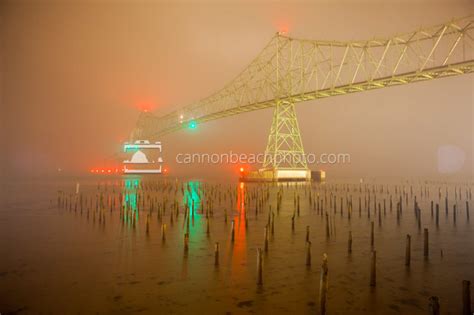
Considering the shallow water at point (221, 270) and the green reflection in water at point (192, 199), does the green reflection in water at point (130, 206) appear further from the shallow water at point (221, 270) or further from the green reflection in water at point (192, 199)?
the green reflection in water at point (192, 199)

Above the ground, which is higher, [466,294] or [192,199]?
[466,294]

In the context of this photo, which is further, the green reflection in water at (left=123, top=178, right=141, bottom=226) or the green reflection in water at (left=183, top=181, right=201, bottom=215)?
the green reflection in water at (left=183, top=181, right=201, bottom=215)

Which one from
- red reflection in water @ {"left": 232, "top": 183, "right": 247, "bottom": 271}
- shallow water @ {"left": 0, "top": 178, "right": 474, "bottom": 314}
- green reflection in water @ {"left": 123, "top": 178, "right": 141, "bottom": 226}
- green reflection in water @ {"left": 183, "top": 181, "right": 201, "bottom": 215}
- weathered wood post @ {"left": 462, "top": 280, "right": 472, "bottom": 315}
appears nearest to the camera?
weathered wood post @ {"left": 462, "top": 280, "right": 472, "bottom": 315}

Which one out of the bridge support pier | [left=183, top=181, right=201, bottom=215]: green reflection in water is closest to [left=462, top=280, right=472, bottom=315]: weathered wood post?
[left=183, top=181, right=201, bottom=215]: green reflection in water

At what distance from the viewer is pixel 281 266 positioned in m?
9.69

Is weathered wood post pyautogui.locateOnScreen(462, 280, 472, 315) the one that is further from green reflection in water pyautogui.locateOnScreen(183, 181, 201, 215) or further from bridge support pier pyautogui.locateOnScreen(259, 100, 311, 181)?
bridge support pier pyautogui.locateOnScreen(259, 100, 311, 181)

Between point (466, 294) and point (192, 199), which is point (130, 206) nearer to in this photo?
point (192, 199)

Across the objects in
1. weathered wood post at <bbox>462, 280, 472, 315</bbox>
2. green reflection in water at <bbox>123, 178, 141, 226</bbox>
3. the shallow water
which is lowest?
the shallow water

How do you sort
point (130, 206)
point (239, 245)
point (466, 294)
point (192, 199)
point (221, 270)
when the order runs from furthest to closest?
1. point (192, 199)
2. point (130, 206)
3. point (239, 245)
4. point (221, 270)
5. point (466, 294)

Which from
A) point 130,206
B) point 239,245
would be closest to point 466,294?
point 239,245

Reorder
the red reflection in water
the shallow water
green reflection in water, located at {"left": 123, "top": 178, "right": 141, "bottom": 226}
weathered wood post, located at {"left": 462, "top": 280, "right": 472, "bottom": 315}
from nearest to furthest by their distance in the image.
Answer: weathered wood post, located at {"left": 462, "top": 280, "right": 472, "bottom": 315}, the shallow water, the red reflection in water, green reflection in water, located at {"left": 123, "top": 178, "right": 141, "bottom": 226}

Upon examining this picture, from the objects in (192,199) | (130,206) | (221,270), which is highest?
(192,199)

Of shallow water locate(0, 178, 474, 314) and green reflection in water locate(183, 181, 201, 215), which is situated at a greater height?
green reflection in water locate(183, 181, 201, 215)

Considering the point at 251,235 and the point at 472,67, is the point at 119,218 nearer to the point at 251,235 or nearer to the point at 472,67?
the point at 251,235
